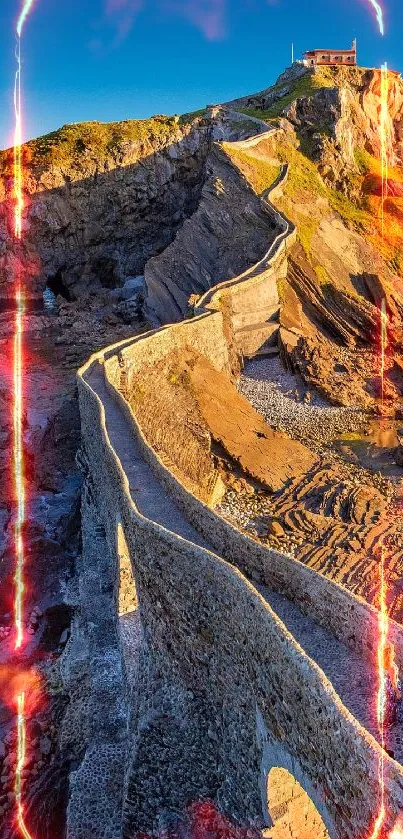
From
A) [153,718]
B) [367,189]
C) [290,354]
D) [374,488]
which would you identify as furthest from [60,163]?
[153,718]

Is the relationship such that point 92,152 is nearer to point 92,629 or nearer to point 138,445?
point 138,445

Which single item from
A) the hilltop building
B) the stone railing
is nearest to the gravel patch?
the stone railing

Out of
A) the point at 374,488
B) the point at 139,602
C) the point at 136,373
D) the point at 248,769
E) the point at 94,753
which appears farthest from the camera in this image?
the point at 136,373

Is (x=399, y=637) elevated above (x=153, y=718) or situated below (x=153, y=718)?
above

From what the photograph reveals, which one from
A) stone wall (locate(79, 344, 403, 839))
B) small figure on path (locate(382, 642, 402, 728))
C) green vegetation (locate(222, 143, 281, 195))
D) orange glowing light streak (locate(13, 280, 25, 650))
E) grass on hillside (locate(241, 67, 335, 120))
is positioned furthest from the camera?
grass on hillside (locate(241, 67, 335, 120))

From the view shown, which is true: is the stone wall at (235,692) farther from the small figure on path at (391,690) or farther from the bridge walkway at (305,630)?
the small figure on path at (391,690)

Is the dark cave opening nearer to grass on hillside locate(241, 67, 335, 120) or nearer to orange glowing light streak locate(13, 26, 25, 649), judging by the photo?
orange glowing light streak locate(13, 26, 25, 649)

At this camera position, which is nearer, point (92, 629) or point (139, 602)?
point (139, 602)
